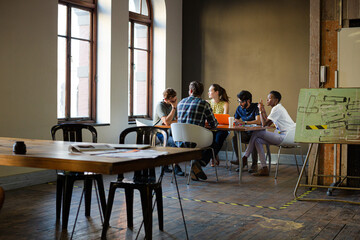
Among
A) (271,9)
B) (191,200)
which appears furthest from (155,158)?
(271,9)

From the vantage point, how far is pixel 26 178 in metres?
6.15

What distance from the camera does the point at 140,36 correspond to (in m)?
8.95

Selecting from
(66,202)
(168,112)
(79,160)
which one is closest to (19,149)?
(79,160)

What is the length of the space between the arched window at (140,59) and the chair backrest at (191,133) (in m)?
2.35

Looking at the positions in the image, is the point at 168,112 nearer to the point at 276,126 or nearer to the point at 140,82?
the point at 140,82

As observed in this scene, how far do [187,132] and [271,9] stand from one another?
3770 mm

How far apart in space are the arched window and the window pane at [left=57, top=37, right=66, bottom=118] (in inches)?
65.9

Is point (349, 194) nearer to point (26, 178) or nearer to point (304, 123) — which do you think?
point (304, 123)

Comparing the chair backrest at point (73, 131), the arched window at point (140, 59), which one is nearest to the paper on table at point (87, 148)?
the chair backrest at point (73, 131)

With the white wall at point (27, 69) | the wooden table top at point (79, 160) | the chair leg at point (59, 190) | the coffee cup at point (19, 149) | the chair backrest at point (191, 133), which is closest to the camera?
the wooden table top at point (79, 160)

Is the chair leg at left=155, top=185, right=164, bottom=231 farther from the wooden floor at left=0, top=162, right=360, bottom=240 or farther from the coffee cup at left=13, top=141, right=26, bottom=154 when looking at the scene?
the coffee cup at left=13, top=141, right=26, bottom=154

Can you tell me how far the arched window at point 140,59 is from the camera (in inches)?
343

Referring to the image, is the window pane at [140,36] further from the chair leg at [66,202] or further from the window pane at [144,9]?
the chair leg at [66,202]

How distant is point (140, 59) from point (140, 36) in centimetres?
42
